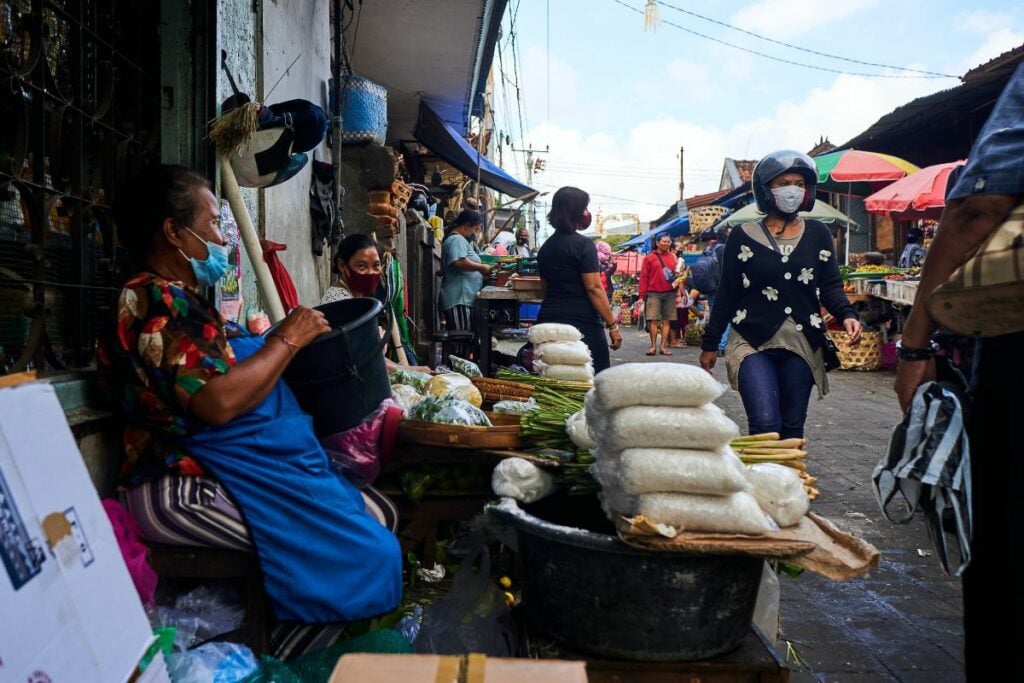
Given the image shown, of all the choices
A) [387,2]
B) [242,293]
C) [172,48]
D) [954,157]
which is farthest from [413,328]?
[954,157]

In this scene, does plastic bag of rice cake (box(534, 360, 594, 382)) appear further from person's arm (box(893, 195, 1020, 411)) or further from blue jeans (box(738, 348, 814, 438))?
person's arm (box(893, 195, 1020, 411))

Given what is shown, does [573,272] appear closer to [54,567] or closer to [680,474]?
[680,474]

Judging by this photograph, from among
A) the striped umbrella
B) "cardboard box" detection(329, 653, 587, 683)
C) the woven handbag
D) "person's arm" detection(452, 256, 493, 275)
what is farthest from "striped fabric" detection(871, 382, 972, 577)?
the striped umbrella

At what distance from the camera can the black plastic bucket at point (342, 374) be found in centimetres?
252

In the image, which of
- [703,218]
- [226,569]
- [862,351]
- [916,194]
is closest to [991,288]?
[226,569]

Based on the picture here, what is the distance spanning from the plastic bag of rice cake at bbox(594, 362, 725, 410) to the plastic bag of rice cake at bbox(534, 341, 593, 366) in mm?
2166

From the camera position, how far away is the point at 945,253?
7.31 feet

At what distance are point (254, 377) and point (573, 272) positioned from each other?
3826 mm

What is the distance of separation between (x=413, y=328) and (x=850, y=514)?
532cm

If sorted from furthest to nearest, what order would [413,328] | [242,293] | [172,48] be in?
[413,328] → [242,293] → [172,48]

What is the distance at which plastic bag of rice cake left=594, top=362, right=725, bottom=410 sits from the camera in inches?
82.1

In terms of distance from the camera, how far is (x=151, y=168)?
2490mm

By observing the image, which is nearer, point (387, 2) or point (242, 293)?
point (242, 293)

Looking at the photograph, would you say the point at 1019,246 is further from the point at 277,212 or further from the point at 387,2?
the point at 387,2
